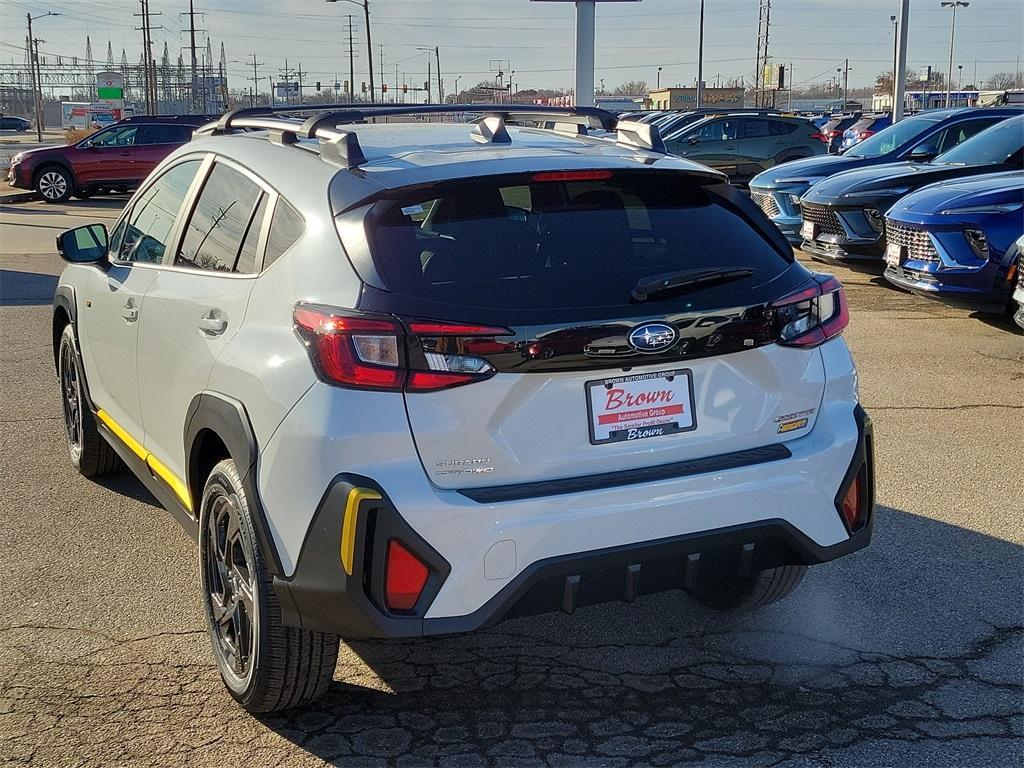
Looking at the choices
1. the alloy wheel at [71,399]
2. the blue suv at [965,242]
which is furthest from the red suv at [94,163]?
the alloy wheel at [71,399]

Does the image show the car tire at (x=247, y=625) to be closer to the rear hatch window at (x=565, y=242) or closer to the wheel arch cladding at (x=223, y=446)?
the wheel arch cladding at (x=223, y=446)

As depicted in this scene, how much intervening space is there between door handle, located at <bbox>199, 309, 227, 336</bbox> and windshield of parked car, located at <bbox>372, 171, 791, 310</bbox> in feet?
2.33

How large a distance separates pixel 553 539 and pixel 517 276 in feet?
2.36

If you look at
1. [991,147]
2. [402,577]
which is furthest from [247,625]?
[991,147]

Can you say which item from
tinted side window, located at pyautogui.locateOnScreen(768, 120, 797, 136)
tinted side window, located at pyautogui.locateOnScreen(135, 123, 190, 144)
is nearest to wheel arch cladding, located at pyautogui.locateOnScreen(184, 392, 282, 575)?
tinted side window, located at pyautogui.locateOnScreen(768, 120, 797, 136)

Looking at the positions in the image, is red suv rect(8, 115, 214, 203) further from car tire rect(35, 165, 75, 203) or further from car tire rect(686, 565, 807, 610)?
car tire rect(686, 565, 807, 610)

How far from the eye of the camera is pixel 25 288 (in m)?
12.0

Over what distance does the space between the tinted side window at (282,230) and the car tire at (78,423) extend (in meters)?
2.31

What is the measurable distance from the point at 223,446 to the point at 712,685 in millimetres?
1704

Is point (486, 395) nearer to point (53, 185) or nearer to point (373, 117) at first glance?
point (373, 117)

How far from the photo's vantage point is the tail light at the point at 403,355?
111 inches

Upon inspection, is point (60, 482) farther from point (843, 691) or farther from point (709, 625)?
point (843, 691)

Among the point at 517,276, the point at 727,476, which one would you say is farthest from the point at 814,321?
the point at 517,276

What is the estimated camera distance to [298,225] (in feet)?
10.6
